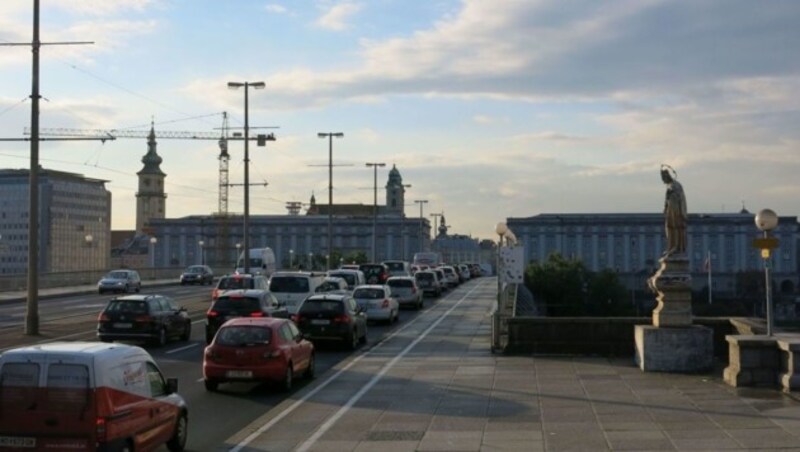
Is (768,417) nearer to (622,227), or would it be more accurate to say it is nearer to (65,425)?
(65,425)

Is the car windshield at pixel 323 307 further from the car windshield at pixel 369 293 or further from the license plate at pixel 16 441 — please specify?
the license plate at pixel 16 441

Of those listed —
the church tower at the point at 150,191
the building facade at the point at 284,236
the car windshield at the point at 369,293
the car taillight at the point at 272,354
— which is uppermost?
the church tower at the point at 150,191

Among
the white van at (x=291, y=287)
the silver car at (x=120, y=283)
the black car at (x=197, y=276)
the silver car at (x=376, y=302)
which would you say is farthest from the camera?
the black car at (x=197, y=276)

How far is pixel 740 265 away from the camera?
114 metres

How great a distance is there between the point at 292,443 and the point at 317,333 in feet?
45.0

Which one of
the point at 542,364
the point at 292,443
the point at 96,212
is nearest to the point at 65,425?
the point at 292,443

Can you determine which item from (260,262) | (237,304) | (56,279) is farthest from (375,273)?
(237,304)

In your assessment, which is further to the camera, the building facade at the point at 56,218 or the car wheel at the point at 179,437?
the building facade at the point at 56,218

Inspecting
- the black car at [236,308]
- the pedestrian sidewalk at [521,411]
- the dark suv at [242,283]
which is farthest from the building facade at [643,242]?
the pedestrian sidewalk at [521,411]

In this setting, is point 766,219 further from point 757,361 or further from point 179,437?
point 179,437

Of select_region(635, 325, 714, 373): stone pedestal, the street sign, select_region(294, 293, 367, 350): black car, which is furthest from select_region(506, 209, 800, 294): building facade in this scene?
the street sign

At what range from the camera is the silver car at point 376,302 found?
36.3 metres

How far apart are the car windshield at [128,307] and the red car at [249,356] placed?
936 cm

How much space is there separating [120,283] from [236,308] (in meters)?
32.5
